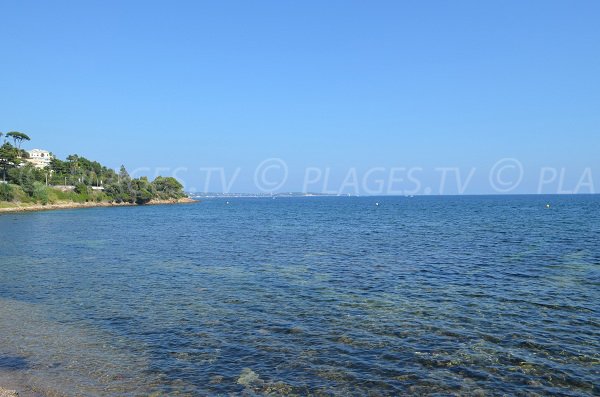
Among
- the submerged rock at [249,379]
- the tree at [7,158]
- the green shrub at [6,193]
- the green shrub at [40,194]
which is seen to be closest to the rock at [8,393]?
the submerged rock at [249,379]

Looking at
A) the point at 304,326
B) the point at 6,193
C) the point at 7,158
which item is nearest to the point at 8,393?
the point at 304,326

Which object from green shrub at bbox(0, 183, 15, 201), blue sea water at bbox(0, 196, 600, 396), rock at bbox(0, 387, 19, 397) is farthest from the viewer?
green shrub at bbox(0, 183, 15, 201)

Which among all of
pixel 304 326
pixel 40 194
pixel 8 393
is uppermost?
pixel 40 194

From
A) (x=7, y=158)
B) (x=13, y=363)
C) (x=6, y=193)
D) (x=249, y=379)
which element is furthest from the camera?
(x=7, y=158)

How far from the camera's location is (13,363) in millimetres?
16078

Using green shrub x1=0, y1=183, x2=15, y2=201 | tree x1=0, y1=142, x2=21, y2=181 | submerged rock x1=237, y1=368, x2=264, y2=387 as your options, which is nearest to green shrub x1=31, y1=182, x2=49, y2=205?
green shrub x1=0, y1=183, x2=15, y2=201

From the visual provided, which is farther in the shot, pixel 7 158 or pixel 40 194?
pixel 7 158

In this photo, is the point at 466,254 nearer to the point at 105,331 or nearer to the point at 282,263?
the point at 282,263

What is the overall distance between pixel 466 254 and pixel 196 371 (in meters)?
35.5

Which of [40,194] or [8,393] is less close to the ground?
[40,194]

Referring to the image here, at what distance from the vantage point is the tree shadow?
15695 millimetres

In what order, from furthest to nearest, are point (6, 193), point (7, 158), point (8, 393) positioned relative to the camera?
point (7, 158) < point (6, 193) < point (8, 393)

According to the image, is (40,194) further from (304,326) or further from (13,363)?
(304,326)

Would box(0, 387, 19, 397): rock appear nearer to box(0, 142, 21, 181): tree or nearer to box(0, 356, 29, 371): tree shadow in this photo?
box(0, 356, 29, 371): tree shadow
